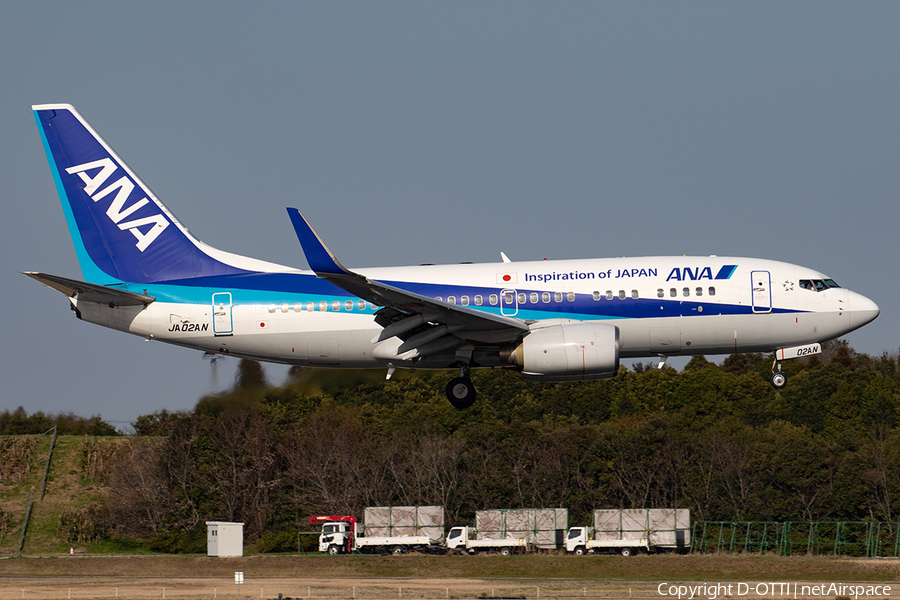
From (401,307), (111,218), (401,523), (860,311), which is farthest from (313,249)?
(401,523)

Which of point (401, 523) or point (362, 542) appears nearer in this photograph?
point (362, 542)

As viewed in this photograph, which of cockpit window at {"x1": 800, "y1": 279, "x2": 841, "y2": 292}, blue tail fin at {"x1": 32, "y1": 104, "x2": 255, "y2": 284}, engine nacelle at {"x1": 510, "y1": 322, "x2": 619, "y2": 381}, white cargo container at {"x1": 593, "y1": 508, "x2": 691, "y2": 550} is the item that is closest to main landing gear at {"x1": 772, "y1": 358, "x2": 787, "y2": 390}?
cockpit window at {"x1": 800, "y1": 279, "x2": 841, "y2": 292}

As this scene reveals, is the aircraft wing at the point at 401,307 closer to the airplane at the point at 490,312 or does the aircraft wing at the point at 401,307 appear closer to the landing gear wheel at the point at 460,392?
the airplane at the point at 490,312

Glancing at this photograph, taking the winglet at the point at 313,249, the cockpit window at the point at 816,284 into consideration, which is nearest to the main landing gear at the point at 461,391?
the winglet at the point at 313,249

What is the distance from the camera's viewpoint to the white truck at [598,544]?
63406 mm

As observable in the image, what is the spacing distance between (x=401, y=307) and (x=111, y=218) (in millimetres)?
12677

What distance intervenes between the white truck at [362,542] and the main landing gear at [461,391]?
3183 cm

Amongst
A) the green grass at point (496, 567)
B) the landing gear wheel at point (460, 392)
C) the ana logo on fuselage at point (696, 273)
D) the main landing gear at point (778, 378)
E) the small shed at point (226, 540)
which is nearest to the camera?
the ana logo on fuselage at point (696, 273)

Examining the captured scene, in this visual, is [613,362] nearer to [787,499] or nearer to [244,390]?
[244,390]

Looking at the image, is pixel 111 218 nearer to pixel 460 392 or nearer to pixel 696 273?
pixel 460 392

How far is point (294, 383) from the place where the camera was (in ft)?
134

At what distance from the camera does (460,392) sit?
3569 centimetres

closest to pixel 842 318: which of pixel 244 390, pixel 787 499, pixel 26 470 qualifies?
pixel 244 390

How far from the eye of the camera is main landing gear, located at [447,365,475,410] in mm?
35656
